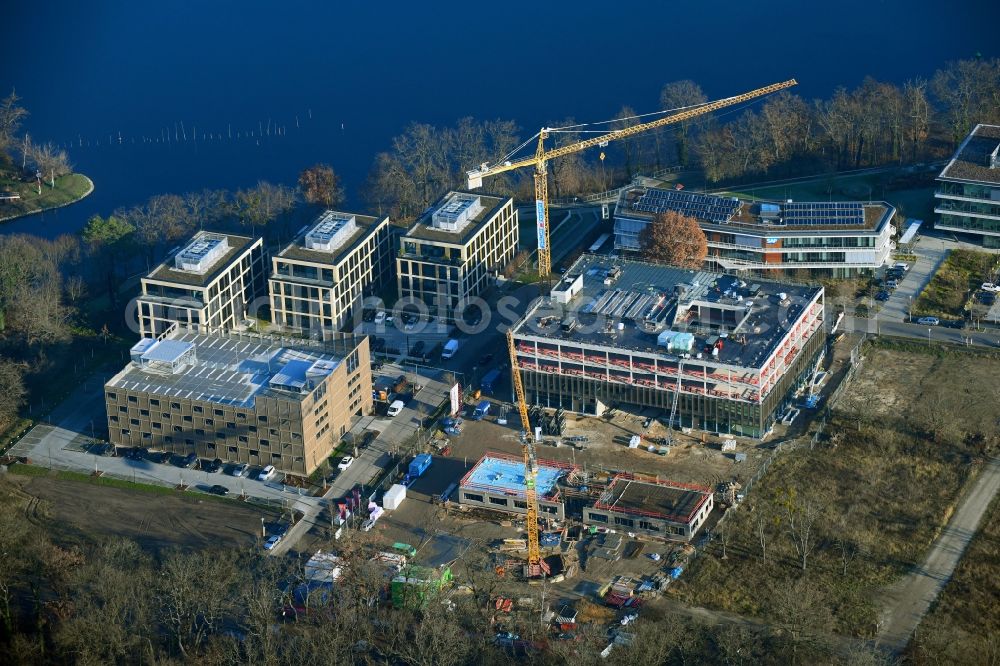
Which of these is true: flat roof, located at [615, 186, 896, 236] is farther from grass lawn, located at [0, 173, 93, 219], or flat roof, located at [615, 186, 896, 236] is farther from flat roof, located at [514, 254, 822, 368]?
grass lawn, located at [0, 173, 93, 219]

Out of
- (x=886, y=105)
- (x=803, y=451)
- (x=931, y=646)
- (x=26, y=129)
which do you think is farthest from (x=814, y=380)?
(x=26, y=129)

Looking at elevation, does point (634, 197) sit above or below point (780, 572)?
above

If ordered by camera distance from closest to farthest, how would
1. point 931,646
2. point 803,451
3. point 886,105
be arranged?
1. point 931,646
2. point 803,451
3. point 886,105

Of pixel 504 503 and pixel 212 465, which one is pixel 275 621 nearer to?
pixel 504 503

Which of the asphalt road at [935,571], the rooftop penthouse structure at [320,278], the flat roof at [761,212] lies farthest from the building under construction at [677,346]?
the rooftop penthouse structure at [320,278]

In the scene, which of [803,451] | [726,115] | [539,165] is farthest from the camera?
[726,115]

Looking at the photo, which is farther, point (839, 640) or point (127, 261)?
point (127, 261)

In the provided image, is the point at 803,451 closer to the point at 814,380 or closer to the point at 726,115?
the point at 814,380
